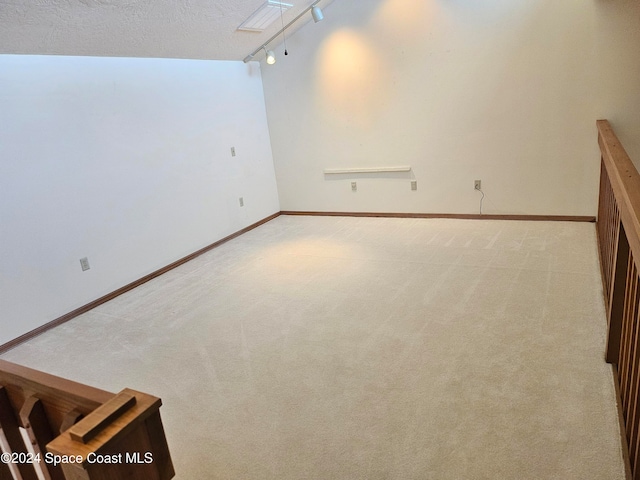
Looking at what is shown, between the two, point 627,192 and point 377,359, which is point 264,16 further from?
point 627,192

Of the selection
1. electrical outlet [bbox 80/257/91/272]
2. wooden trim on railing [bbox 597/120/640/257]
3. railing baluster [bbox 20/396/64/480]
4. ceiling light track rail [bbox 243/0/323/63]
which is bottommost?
electrical outlet [bbox 80/257/91/272]

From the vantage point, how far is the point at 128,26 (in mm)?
3295

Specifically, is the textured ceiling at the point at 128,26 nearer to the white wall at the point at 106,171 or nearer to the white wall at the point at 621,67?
the white wall at the point at 106,171

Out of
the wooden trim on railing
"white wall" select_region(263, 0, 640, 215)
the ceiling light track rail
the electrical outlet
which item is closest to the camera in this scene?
the wooden trim on railing

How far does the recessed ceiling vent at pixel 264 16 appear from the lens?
3996mm

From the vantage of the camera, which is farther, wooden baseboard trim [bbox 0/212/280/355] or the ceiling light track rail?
the ceiling light track rail

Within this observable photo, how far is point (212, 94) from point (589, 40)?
12.1 feet

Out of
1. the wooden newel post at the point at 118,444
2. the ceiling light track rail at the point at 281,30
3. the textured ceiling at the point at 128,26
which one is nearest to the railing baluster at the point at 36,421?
the wooden newel post at the point at 118,444

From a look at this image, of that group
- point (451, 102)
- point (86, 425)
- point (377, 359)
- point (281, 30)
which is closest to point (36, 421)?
point (86, 425)

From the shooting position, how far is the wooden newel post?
0.79m

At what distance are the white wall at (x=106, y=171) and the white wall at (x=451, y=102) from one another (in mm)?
960

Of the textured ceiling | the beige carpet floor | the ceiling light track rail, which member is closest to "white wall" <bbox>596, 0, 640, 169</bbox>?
the beige carpet floor

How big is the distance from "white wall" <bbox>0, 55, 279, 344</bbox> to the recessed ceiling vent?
2.27 feet

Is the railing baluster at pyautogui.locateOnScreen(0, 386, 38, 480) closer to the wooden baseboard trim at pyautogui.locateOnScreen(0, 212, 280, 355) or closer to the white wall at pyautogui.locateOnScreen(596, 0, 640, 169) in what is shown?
the wooden baseboard trim at pyautogui.locateOnScreen(0, 212, 280, 355)
